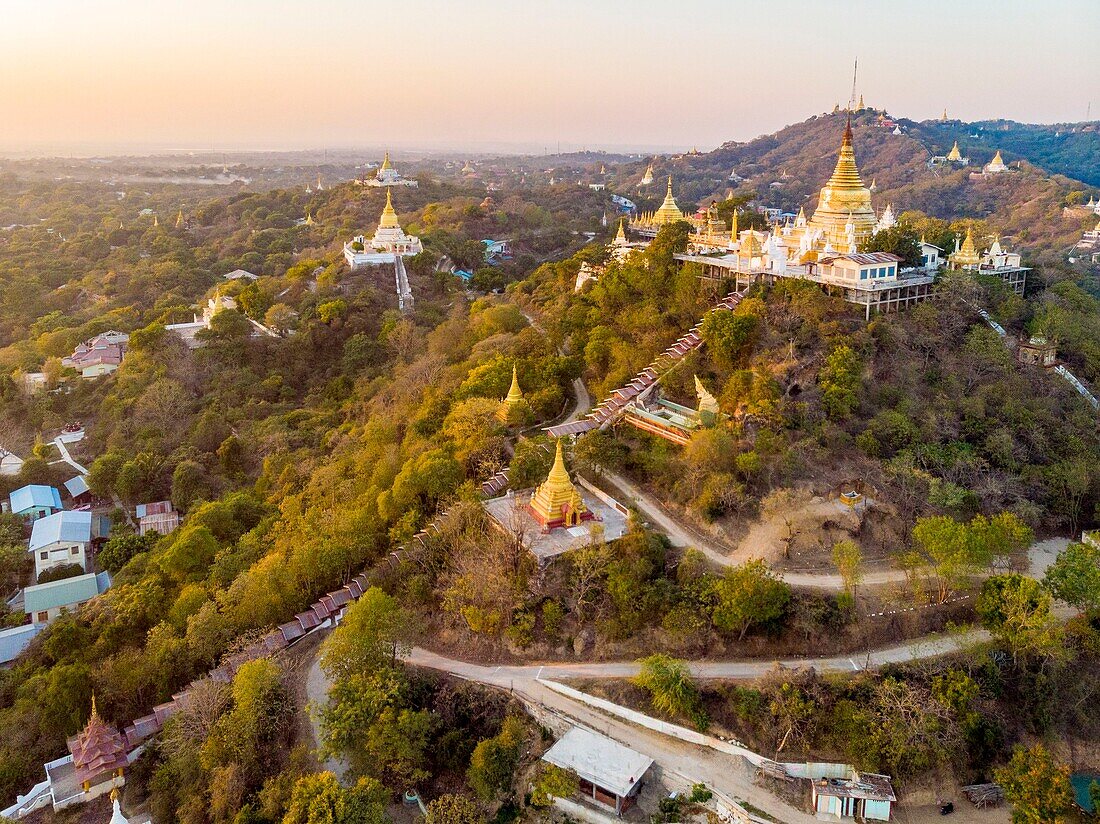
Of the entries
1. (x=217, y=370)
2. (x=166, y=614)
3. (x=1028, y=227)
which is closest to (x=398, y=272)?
(x=217, y=370)

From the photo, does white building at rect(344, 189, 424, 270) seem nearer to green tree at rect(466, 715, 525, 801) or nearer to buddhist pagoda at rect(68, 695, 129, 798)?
buddhist pagoda at rect(68, 695, 129, 798)

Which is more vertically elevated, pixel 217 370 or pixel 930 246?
pixel 930 246

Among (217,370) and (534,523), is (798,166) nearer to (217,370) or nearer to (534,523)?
(217,370)

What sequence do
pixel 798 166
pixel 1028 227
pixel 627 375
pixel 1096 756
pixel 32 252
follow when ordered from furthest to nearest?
pixel 798 166 → pixel 1028 227 → pixel 32 252 → pixel 627 375 → pixel 1096 756

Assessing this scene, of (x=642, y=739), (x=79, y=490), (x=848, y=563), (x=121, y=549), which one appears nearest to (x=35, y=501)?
(x=79, y=490)

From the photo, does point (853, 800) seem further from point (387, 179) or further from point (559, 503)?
point (387, 179)

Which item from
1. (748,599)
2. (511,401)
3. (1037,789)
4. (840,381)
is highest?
(840,381)
